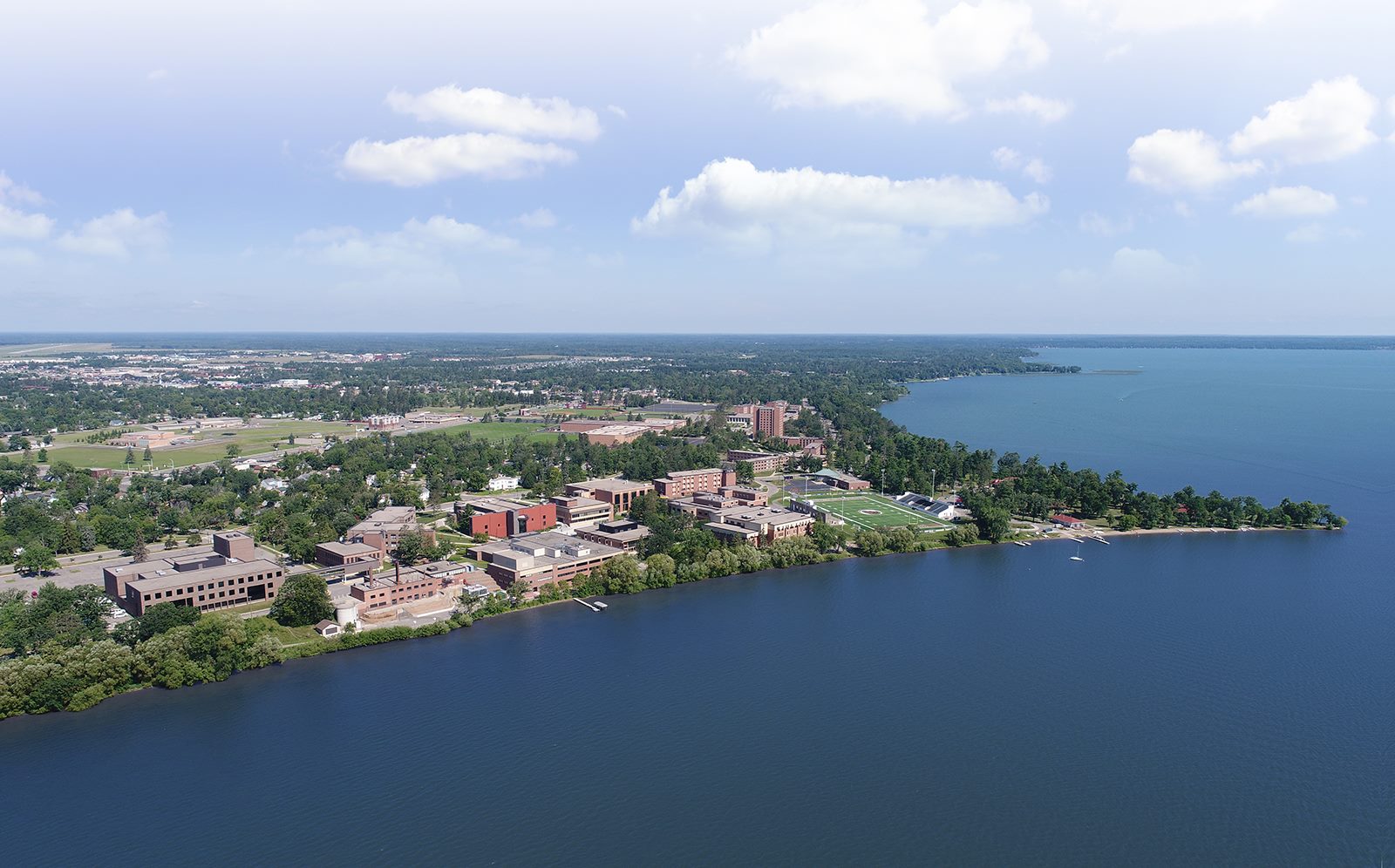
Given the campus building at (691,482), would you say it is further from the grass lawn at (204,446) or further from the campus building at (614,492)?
the grass lawn at (204,446)

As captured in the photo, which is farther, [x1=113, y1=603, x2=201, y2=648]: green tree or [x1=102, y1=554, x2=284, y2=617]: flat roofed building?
[x1=102, y1=554, x2=284, y2=617]: flat roofed building

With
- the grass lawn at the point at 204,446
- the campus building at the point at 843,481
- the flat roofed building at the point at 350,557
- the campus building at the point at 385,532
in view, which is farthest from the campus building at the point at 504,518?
the grass lawn at the point at 204,446

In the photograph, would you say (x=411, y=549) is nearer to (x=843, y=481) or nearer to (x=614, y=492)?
(x=614, y=492)

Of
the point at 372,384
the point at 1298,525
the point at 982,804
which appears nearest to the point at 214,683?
the point at 982,804

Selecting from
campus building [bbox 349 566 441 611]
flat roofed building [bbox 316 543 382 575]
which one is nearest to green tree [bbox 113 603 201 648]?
campus building [bbox 349 566 441 611]

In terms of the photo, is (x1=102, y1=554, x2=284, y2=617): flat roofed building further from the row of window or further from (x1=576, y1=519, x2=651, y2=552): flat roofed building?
(x1=576, y1=519, x2=651, y2=552): flat roofed building

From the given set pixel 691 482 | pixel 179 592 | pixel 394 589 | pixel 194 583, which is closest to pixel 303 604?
pixel 394 589

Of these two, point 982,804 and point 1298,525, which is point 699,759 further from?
point 1298,525
